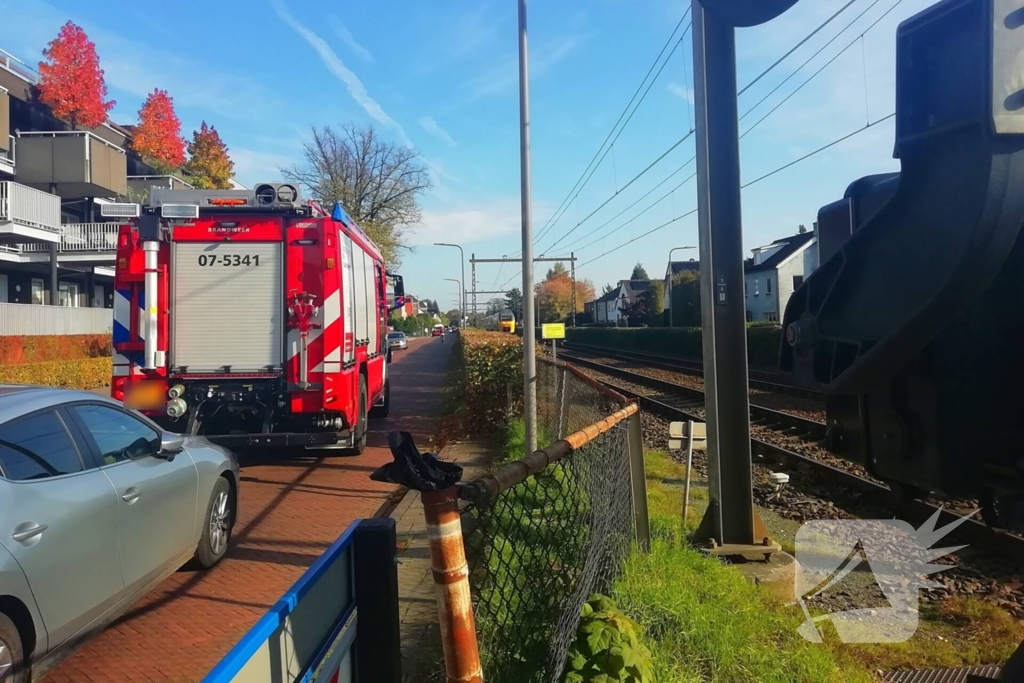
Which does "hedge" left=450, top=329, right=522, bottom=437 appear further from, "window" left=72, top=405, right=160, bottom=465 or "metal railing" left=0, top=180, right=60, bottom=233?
"metal railing" left=0, top=180, right=60, bottom=233

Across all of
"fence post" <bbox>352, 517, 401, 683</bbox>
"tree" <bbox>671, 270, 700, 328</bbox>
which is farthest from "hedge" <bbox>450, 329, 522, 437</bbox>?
"tree" <bbox>671, 270, 700, 328</bbox>

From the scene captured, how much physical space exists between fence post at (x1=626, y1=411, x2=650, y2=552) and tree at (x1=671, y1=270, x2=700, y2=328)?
39.5 meters

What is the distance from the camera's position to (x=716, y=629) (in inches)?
160

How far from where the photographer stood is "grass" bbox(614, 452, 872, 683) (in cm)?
375

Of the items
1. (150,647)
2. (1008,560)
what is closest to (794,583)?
(1008,560)

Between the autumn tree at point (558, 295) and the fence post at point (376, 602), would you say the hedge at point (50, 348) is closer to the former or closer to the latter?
the fence post at point (376, 602)

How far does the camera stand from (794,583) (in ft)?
17.7

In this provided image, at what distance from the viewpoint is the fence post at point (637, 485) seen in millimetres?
5273

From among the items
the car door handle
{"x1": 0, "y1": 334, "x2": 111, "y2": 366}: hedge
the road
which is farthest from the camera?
{"x1": 0, "y1": 334, "x2": 111, "y2": 366}: hedge

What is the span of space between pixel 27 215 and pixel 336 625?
30.6 meters

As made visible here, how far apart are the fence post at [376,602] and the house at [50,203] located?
26549 millimetres

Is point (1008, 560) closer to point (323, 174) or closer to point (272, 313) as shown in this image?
point (272, 313)

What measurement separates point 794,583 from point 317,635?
441 cm

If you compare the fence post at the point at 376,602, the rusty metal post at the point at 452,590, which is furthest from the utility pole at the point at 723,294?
the rusty metal post at the point at 452,590
